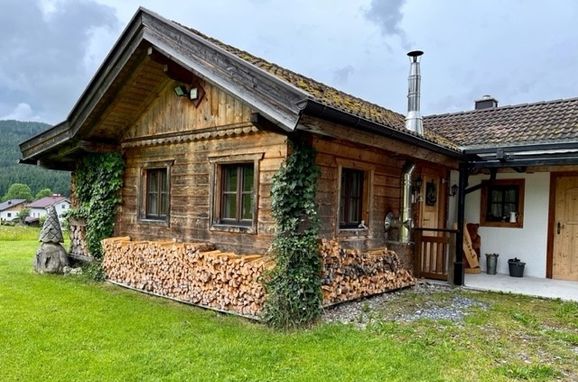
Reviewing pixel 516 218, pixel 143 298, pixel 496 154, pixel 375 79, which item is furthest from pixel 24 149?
pixel 375 79

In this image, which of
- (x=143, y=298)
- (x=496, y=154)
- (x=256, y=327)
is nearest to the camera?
(x=256, y=327)

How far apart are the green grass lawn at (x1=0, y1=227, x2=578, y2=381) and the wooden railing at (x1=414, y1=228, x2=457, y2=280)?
172 centimetres

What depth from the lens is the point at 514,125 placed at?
9.19 meters

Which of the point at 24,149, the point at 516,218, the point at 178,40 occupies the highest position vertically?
the point at 178,40

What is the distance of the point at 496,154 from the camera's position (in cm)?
758

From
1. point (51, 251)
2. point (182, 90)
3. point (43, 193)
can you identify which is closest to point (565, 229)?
point (182, 90)

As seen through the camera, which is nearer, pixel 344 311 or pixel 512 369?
pixel 512 369

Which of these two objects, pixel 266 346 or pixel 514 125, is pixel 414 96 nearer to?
pixel 514 125

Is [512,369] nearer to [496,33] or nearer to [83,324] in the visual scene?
[83,324]

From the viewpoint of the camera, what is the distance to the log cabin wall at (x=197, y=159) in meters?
5.77

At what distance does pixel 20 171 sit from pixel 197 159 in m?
80.8

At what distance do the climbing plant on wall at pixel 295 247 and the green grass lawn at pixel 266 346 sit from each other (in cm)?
26

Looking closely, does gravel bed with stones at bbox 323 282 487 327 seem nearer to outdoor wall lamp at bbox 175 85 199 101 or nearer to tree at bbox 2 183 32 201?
outdoor wall lamp at bbox 175 85 199 101

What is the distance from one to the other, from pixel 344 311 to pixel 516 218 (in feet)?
18.0
